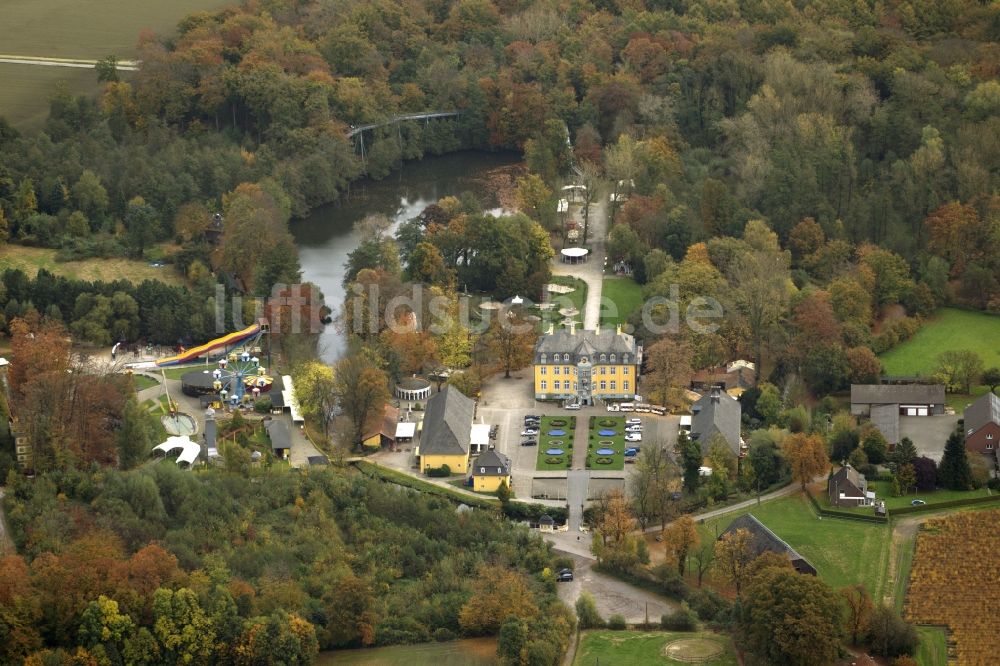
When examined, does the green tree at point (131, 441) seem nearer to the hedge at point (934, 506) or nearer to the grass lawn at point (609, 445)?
the grass lawn at point (609, 445)

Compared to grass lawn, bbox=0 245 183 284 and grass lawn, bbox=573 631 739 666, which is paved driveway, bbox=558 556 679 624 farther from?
grass lawn, bbox=0 245 183 284

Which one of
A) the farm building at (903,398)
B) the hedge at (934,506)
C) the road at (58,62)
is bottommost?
the hedge at (934,506)

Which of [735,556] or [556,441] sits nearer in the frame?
[735,556]

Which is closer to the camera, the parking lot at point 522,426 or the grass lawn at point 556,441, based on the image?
the parking lot at point 522,426

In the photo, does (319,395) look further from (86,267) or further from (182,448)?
(86,267)

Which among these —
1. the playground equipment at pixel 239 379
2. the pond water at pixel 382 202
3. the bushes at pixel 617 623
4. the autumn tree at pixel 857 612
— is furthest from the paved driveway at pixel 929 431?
the pond water at pixel 382 202

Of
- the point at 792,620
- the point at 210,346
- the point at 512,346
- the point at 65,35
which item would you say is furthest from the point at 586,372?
the point at 65,35

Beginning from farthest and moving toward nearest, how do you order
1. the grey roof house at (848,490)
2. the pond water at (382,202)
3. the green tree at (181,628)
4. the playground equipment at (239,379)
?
1. the pond water at (382,202)
2. the playground equipment at (239,379)
3. the grey roof house at (848,490)
4. the green tree at (181,628)
